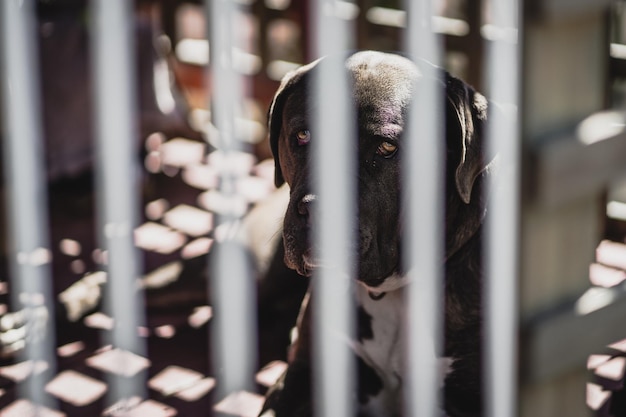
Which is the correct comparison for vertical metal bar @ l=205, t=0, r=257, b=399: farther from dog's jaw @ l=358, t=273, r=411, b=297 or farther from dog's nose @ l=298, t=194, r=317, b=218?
dog's jaw @ l=358, t=273, r=411, b=297

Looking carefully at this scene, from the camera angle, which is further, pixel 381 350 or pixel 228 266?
pixel 228 266

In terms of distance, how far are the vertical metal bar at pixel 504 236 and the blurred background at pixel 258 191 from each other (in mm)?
51

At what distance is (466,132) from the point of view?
221 cm

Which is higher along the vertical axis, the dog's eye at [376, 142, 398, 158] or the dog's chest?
the dog's eye at [376, 142, 398, 158]

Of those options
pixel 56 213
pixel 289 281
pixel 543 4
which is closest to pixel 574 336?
pixel 543 4

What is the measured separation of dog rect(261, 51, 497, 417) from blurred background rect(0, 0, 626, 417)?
0.27m

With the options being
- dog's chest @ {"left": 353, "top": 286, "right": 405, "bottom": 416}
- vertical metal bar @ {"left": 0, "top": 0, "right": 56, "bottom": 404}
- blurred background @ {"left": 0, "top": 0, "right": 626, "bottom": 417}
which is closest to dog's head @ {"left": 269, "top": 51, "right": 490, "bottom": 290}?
dog's chest @ {"left": 353, "top": 286, "right": 405, "bottom": 416}

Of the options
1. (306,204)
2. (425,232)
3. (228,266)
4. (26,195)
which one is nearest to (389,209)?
(425,232)

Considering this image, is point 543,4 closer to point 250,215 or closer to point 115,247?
point 115,247

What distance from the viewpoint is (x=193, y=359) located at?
3123 millimetres

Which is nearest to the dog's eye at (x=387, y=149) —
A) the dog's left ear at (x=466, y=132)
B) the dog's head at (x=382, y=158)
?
the dog's head at (x=382, y=158)

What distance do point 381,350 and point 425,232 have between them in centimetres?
47

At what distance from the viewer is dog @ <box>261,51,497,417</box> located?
2178 millimetres

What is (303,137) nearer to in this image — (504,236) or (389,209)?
(389,209)
